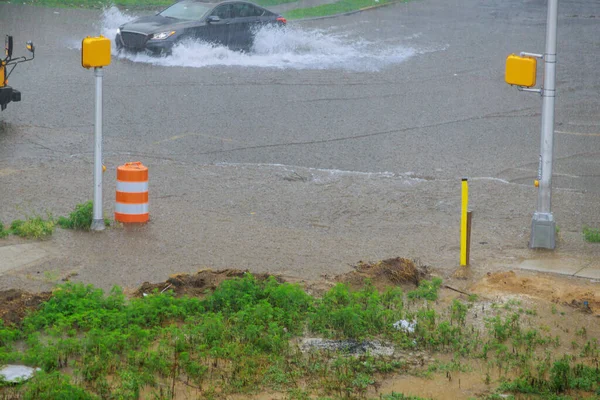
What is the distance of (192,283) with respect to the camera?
8.88 meters

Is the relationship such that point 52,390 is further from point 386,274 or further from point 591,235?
point 591,235

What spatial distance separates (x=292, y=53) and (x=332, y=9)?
9215 mm

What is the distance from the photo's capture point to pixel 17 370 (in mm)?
6883

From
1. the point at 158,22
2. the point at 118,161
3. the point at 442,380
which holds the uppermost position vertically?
the point at 158,22

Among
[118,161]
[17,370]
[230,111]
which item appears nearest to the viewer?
[17,370]

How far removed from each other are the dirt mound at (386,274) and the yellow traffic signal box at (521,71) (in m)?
2.66

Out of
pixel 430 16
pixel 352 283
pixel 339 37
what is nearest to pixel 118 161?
pixel 352 283

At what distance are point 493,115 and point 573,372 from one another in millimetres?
10850

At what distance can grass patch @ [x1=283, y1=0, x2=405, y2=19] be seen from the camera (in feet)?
101

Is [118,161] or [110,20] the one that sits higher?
[110,20]

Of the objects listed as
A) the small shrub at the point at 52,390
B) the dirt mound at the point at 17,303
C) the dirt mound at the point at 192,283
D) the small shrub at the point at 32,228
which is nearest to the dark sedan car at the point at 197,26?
the small shrub at the point at 32,228

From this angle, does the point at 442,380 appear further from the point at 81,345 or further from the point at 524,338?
the point at 81,345

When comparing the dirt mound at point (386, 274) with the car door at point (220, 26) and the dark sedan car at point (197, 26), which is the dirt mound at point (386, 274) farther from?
the car door at point (220, 26)

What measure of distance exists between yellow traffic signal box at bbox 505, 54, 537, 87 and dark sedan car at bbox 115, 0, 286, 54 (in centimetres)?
1239
